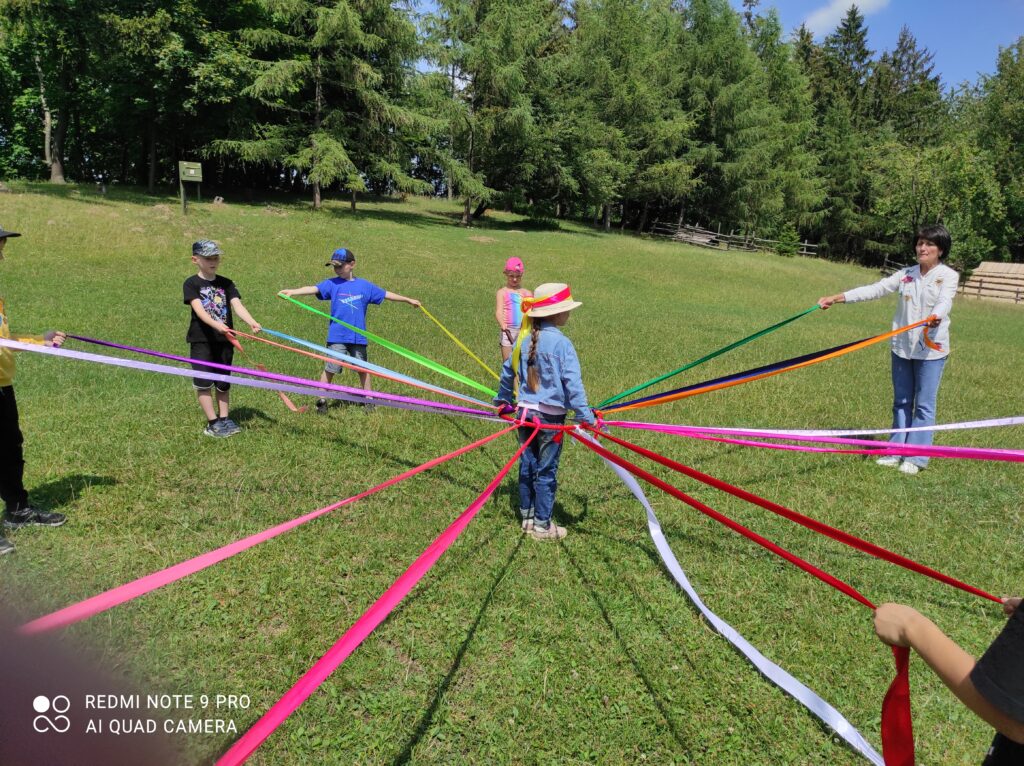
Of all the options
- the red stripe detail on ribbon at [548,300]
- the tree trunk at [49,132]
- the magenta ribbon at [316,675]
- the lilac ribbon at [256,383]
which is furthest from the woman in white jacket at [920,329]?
the tree trunk at [49,132]

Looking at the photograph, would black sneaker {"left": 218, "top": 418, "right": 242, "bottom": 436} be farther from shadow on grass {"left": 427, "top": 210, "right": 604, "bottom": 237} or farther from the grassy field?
shadow on grass {"left": 427, "top": 210, "right": 604, "bottom": 237}

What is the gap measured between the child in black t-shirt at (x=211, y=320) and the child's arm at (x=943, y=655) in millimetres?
5435

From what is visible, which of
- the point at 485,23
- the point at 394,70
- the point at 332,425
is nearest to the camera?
the point at 332,425

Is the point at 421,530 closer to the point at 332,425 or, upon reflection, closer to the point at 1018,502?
the point at 332,425

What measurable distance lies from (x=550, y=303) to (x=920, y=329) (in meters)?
4.19

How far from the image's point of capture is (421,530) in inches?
186

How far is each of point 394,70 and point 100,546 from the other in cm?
3179

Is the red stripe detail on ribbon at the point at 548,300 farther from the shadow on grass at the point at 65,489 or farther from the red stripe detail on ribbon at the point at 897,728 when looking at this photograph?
the shadow on grass at the point at 65,489

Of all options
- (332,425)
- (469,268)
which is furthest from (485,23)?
→ (332,425)

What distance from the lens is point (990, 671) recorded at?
4.68ft

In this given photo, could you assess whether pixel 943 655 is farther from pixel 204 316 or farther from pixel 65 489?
pixel 204 316

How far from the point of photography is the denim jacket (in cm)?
421

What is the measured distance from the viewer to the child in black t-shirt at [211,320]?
5820 millimetres

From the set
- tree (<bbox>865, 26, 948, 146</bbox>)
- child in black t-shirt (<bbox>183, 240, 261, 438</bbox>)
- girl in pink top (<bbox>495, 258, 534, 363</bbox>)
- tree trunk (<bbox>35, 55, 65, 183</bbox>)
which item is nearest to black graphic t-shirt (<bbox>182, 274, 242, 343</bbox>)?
child in black t-shirt (<bbox>183, 240, 261, 438</bbox>)
